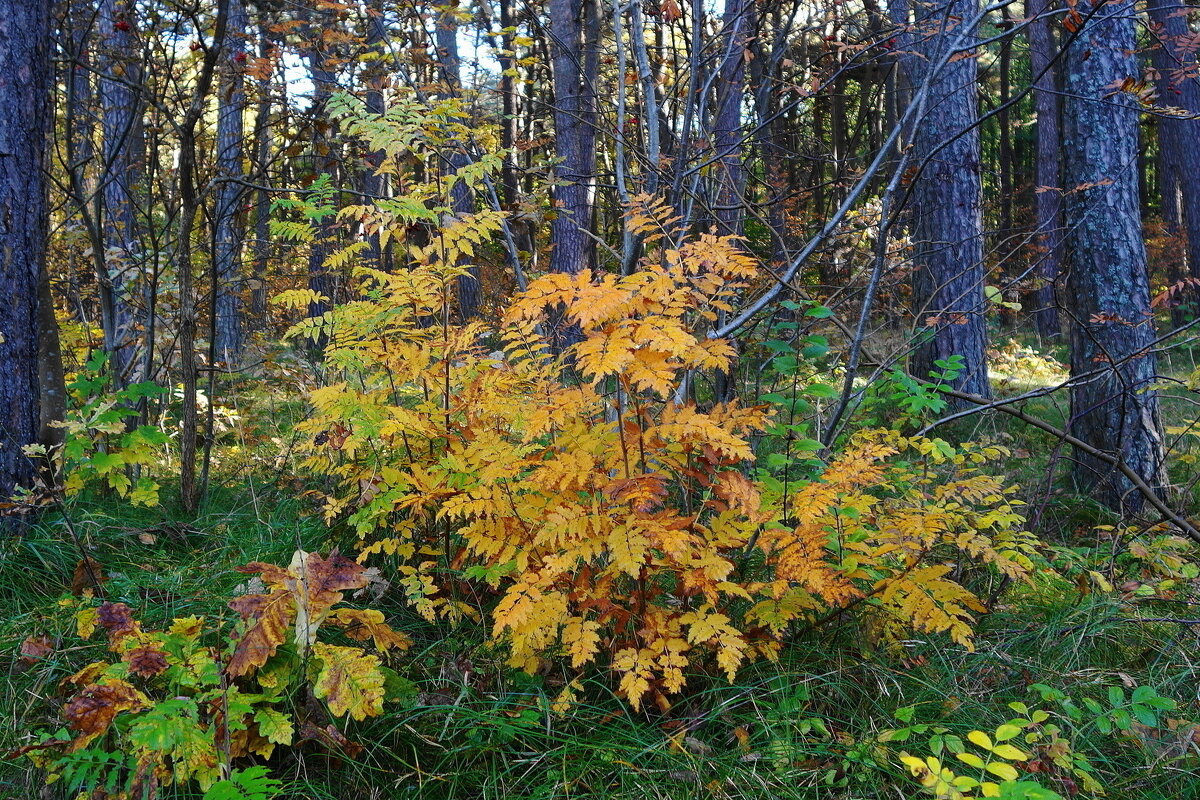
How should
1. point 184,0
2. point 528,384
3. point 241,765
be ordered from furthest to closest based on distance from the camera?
point 184,0
point 528,384
point 241,765

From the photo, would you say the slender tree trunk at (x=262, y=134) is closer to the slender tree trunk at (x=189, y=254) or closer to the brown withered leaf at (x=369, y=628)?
the slender tree trunk at (x=189, y=254)

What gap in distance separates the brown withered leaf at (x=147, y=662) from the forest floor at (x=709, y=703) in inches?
13.0

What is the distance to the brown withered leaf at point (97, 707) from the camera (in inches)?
78.7

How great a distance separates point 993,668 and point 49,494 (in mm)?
3795

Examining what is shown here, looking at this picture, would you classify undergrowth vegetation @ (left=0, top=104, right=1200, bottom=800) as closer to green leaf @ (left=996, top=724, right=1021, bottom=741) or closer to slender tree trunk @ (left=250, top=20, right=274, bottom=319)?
green leaf @ (left=996, top=724, right=1021, bottom=741)

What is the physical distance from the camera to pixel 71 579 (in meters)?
3.30

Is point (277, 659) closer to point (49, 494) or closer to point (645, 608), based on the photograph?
point (645, 608)

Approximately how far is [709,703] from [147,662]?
1.61 meters

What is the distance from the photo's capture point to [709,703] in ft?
8.35

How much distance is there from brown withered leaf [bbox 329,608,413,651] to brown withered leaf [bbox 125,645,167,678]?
46 cm

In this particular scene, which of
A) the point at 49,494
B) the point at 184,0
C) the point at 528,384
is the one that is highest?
the point at 184,0

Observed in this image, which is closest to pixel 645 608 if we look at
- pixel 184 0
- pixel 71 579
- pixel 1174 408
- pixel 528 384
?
pixel 528 384

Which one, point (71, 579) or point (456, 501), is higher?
point (456, 501)

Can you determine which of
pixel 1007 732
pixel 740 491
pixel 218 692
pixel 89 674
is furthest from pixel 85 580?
pixel 1007 732
